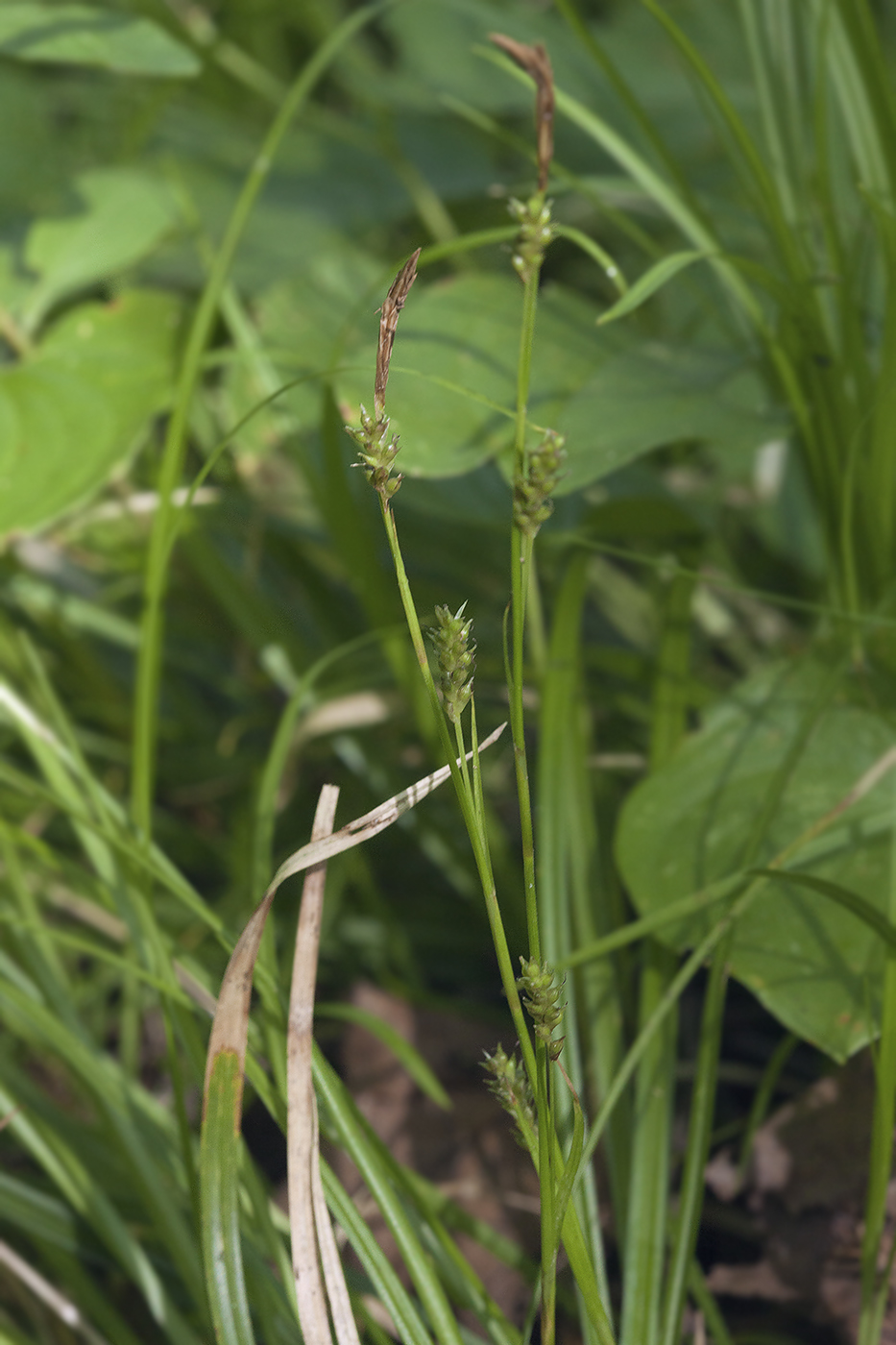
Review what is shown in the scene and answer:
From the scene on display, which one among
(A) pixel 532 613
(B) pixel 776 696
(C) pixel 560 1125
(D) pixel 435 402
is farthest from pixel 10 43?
(C) pixel 560 1125

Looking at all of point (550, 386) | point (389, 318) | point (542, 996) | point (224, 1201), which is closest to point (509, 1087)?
point (542, 996)

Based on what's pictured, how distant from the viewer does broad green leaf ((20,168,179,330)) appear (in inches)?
40.8

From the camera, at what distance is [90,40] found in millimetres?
887

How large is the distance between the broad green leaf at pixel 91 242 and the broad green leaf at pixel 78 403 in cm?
4

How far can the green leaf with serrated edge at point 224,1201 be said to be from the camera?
444 millimetres

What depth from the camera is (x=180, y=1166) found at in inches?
23.7

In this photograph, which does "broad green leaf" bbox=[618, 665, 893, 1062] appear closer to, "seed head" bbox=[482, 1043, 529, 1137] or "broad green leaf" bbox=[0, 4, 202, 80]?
"seed head" bbox=[482, 1043, 529, 1137]

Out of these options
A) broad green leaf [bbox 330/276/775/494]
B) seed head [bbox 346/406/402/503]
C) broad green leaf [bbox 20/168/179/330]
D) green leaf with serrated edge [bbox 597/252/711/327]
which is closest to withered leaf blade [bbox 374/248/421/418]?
seed head [bbox 346/406/402/503]

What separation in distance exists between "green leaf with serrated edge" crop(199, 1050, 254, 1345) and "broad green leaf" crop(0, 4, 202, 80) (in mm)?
815

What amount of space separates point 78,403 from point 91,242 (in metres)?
0.26

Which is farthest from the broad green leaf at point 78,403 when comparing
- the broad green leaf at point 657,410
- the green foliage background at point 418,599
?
the broad green leaf at point 657,410

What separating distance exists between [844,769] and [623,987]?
0.67ft

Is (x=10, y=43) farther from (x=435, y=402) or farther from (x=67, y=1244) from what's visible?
(x=67, y=1244)

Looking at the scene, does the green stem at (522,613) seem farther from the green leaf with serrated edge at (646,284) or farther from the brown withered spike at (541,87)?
the green leaf with serrated edge at (646,284)
